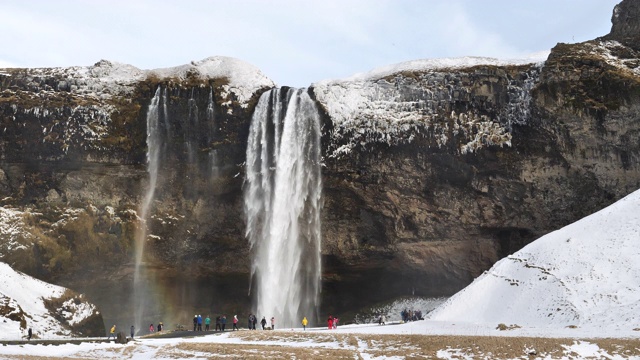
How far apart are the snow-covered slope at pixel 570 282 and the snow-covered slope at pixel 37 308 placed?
20.9m

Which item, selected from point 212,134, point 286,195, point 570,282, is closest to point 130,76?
point 212,134

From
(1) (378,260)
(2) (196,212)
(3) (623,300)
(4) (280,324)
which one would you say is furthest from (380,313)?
(3) (623,300)

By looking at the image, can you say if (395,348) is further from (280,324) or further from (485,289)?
(280,324)

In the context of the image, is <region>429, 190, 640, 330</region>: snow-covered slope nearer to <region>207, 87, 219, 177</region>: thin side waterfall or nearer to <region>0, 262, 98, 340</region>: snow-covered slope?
<region>207, 87, 219, 177</region>: thin side waterfall

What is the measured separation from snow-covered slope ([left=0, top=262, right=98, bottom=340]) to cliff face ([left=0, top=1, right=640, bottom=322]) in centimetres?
309

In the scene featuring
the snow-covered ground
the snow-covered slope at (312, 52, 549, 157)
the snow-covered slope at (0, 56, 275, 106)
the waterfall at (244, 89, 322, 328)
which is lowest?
the snow-covered ground

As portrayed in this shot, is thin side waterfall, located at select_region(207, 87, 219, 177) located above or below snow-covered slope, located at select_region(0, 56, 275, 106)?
below

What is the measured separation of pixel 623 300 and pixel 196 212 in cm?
2757

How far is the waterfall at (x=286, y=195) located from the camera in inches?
1725

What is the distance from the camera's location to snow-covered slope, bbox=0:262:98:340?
35.6 metres

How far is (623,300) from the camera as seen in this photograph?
28.4 meters

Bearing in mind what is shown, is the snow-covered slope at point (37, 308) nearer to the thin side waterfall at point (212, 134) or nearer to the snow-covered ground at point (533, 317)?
the snow-covered ground at point (533, 317)

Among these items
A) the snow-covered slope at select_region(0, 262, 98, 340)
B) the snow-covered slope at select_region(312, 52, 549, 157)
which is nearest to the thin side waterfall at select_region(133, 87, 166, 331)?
the snow-covered slope at select_region(0, 262, 98, 340)

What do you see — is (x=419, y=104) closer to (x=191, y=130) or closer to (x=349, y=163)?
(x=349, y=163)
